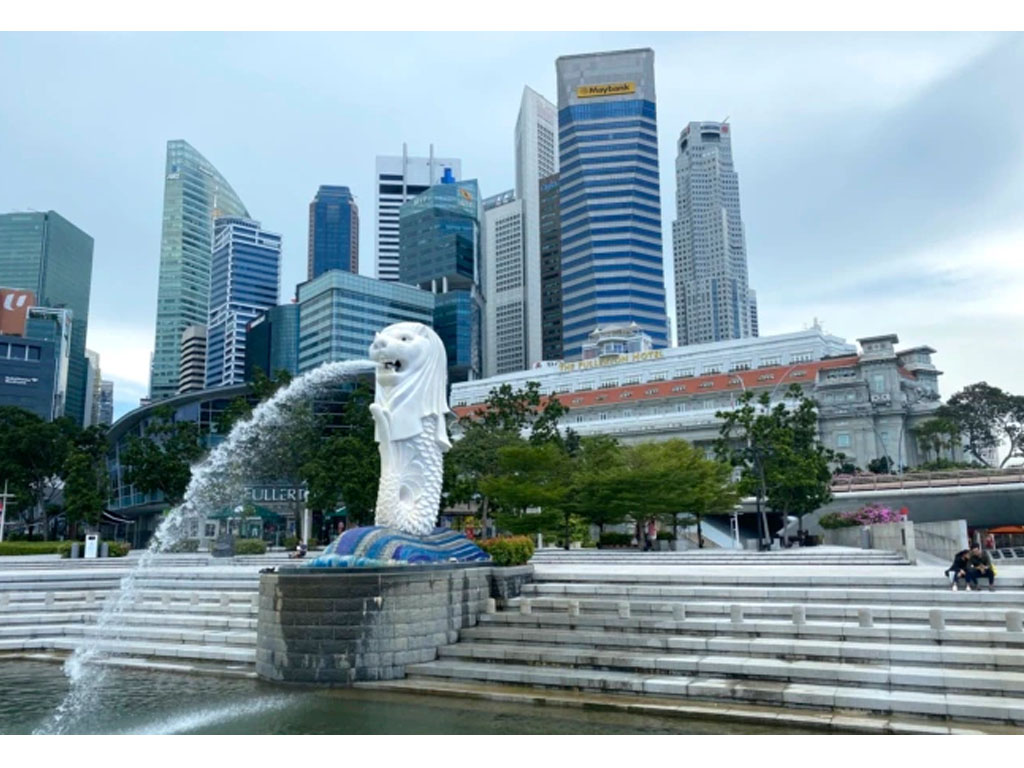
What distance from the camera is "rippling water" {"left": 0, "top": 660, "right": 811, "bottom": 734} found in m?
11.3

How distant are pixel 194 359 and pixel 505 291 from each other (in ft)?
247

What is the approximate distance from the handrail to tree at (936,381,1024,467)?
64.0ft

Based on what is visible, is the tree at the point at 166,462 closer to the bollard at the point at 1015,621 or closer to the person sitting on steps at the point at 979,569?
the person sitting on steps at the point at 979,569

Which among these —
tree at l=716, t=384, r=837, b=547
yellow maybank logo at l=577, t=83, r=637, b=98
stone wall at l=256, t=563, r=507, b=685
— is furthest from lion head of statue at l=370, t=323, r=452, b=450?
yellow maybank logo at l=577, t=83, r=637, b=98

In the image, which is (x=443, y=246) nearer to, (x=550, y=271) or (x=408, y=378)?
(x=550, y=271)

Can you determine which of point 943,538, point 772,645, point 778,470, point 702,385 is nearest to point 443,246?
point 702,385

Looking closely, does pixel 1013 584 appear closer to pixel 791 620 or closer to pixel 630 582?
pixel 791 620

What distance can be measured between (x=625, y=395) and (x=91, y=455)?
171 ft

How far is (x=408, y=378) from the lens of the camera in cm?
1806

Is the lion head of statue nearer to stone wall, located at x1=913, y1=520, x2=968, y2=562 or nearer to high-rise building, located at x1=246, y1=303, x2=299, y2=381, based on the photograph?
stone wall, located at x1=913, y1=520, x2=968, y2=562

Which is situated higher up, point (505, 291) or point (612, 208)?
point (505, 291)

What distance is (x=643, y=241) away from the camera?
13162 cm

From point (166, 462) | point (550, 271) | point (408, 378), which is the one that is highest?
point (550, 271)

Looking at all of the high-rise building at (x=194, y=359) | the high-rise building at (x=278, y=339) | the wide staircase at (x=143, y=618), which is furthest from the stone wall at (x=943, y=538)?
the high-rise building at (x=194, y=359)
